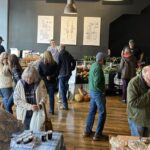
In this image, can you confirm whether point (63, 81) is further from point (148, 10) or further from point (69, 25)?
point (148, 10)

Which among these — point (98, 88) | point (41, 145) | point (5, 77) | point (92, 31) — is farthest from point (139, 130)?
point (92, 31)

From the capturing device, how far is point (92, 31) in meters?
10.9

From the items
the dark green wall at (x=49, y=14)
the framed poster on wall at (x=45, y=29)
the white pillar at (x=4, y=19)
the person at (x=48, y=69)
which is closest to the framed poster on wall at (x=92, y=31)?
the dark green wall at (x=49, y=14)

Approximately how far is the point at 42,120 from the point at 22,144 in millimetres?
1199

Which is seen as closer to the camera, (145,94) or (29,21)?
(145,94)

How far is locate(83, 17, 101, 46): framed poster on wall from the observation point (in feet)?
35.4

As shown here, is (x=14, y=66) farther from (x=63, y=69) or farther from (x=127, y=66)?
(x=127, y=66)

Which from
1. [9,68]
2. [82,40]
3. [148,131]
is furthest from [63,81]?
[148,131]

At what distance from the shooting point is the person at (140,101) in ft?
12.5

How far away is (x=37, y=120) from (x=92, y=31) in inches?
264

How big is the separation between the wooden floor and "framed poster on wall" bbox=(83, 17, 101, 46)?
2.70 m

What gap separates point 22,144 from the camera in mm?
3350

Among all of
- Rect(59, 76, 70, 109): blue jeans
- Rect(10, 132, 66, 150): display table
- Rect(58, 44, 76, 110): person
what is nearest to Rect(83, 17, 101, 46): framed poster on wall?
Rect(58, 44, 76, 110): person

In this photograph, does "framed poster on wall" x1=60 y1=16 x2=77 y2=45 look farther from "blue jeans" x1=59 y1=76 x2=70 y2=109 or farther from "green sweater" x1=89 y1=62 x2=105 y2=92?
"green sweater" x1=89 y1=62 x2=105 y2=92
